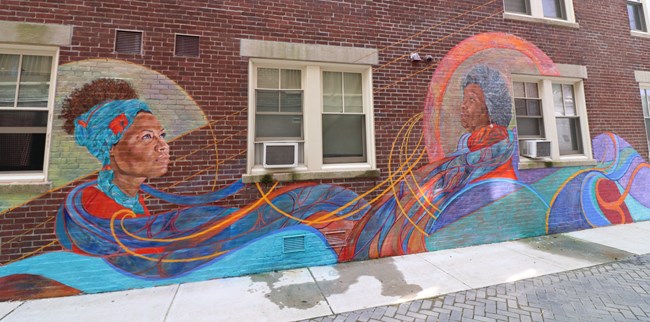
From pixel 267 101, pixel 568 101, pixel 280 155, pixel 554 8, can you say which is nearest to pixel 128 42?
pixel 267 101

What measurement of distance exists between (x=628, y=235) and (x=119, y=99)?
9723mm

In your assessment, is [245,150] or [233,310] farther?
[245,150]

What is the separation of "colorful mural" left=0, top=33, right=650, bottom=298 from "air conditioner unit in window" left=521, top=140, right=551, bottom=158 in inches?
14.1

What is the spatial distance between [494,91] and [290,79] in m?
4.20

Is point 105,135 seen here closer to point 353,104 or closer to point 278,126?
point 278,126

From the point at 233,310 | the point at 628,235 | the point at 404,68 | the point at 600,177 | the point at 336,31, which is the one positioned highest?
the point at 336,31

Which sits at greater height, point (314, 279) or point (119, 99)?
point (119, 99)

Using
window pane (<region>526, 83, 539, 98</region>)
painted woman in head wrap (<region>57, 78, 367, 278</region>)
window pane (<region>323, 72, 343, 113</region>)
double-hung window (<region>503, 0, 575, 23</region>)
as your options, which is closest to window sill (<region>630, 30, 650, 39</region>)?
double-hung window (<region>503, 0, 575, 23</region>)

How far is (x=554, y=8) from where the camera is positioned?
661cm

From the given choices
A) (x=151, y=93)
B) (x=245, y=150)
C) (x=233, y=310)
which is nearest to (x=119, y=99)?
(x=151, y=93)

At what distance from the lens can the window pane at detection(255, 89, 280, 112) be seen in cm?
455

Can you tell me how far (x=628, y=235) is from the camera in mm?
5594

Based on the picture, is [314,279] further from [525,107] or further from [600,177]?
[600,177]

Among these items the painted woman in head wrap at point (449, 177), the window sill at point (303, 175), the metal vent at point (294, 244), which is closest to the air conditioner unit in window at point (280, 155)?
the window sill at point (303, 175)
